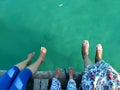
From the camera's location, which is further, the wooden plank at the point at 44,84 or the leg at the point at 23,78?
the wooden plank at the point at 44,84

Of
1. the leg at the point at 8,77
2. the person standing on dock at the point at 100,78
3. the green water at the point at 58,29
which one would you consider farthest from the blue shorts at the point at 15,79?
the green water at the point at 58,29

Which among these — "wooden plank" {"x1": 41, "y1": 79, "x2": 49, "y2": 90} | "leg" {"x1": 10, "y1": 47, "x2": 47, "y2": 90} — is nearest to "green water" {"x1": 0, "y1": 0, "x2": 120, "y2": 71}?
"leg" {"x1": 10, "y1": 47, "x2": 47, "y2": 90}

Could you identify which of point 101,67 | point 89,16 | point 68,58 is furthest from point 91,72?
point 89,16

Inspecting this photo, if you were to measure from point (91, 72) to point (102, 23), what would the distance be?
5.46 feet

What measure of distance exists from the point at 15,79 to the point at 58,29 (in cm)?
158

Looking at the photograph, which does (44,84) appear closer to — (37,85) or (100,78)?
(37,85)

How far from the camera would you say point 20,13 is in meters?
5.16

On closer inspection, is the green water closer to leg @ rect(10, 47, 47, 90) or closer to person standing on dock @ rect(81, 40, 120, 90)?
leg @ rect(10, 47, 47, 90)

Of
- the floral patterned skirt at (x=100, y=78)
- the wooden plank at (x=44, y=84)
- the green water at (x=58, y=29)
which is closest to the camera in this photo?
the floral patterned skirt at (x=100, y=78)

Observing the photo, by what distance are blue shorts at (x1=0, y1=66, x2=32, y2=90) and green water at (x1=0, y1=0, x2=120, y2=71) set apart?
899 millimetres

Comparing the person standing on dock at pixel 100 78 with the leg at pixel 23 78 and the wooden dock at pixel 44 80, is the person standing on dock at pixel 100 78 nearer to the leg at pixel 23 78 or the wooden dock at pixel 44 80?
the wooden dock at pixel 44 80

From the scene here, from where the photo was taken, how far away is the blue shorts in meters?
3.41

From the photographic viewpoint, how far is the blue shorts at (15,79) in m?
3.41

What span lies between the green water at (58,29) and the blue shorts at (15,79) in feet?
2.95
